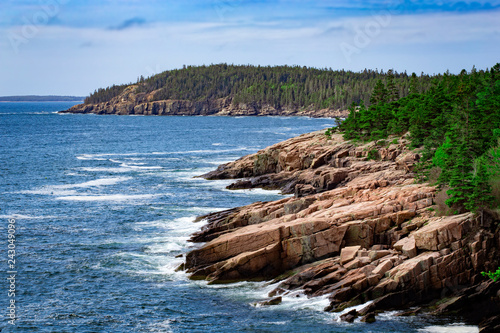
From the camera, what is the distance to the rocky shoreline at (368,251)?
30.6 meters

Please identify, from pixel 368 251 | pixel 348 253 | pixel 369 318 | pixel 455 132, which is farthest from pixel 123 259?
pixel 455 132

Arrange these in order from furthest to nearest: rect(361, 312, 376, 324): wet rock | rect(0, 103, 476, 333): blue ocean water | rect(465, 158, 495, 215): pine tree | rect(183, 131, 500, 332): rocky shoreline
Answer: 1. rect(465, 158, 495, 215): pine tree
2. rect(183, 131, 500, 332): rocky shoreline
3. rect(0, 103, 476, 333): blue ocean water
4. rect(361, 312, 376, 324): wet rock

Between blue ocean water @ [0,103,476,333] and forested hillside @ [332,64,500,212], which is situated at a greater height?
forested hillside @ [332,64,500,212]

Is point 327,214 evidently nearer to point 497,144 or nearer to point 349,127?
point 497,144

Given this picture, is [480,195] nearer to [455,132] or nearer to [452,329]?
[452,329]

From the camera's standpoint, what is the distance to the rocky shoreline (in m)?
30.6

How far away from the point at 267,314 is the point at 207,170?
5366 centimetres

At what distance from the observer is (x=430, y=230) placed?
32656mm

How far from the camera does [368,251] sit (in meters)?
33.6

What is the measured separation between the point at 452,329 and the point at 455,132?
2616 centimetres

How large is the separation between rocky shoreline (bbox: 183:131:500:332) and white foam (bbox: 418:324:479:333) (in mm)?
662

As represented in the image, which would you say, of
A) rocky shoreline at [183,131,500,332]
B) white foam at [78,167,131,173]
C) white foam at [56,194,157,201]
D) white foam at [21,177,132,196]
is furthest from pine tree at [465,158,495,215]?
white foam at [78,167,131,173]

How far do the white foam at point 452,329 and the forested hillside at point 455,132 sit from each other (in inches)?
304

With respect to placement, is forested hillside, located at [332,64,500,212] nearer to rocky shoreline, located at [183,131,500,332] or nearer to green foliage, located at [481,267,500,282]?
rocky shoreline, located at [183,131,500,332]
